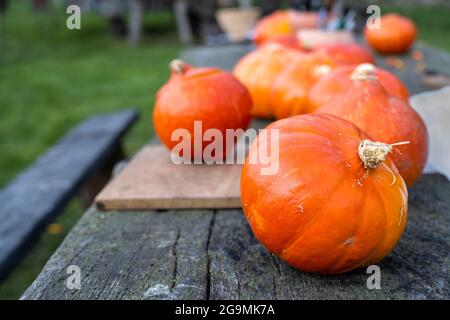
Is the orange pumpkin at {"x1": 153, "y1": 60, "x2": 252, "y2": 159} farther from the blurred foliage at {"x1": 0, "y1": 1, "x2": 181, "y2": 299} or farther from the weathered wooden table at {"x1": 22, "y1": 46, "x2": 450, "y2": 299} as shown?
the blurred foliage at {"x1": 0, "y1": 1, "x2": 181, "y2": 299}

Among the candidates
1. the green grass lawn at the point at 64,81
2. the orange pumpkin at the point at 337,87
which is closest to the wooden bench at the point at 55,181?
the green grass lawn at the point at 64,81

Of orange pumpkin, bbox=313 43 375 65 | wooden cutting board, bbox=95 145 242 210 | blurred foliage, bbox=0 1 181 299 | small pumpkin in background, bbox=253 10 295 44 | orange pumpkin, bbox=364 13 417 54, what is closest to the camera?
wooden cutting board, bbox=95 145 242 210

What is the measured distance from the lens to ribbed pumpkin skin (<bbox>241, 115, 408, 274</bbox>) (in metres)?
0.84

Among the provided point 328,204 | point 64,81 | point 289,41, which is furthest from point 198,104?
point 64,81

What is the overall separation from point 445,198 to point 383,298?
1.56 ft

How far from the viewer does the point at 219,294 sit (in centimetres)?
84

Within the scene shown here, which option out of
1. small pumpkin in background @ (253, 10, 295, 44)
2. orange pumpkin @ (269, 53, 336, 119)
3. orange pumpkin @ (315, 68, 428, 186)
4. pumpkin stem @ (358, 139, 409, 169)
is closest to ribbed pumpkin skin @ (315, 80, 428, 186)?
orange pumpkin @ (315, 68, 428, 186)

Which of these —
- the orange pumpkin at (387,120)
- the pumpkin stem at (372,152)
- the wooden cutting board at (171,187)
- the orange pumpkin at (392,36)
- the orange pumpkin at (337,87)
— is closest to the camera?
the pumpkin stem at (372,152)

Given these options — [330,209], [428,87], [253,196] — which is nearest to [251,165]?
[253,196]

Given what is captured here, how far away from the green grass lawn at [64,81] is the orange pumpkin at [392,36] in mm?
2232

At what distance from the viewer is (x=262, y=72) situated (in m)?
1.91

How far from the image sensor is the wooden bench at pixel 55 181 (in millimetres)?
1801

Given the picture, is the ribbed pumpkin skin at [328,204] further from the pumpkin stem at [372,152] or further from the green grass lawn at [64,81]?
the green grass lawn at [64,81]
